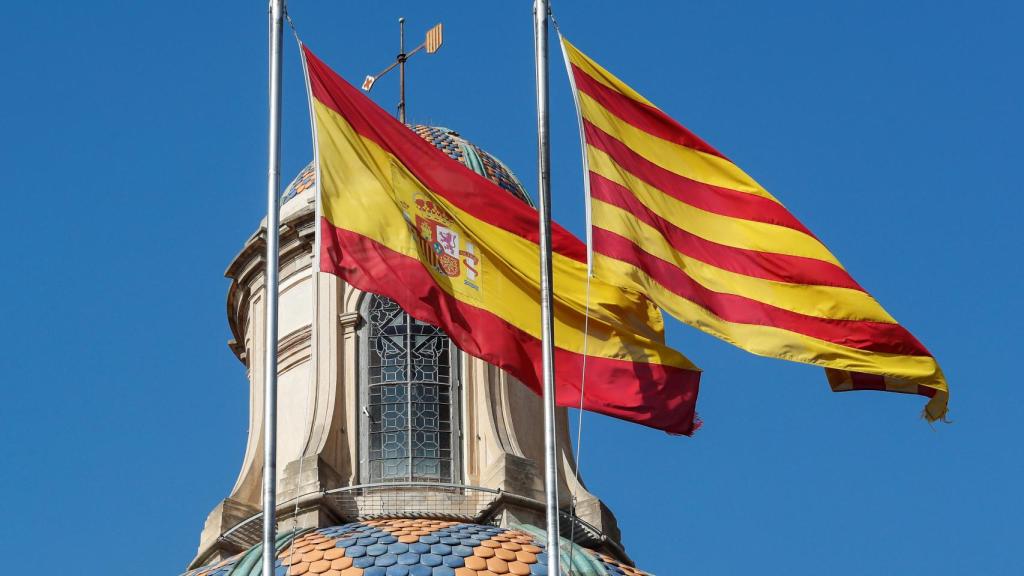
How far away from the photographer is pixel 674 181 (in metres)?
26.2

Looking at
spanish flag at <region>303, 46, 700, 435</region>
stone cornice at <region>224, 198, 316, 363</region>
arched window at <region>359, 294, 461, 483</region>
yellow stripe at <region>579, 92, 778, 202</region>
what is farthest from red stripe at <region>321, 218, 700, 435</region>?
stone cornice at <region>224, 198, 316, 363</region>

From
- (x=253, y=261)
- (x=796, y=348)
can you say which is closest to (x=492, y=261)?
(x=796, y=348)

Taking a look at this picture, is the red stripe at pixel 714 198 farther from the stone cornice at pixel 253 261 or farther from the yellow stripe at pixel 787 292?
the stone cornice at pixel 253 261

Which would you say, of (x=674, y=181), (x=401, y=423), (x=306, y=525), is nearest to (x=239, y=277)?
(x=401, y=423)

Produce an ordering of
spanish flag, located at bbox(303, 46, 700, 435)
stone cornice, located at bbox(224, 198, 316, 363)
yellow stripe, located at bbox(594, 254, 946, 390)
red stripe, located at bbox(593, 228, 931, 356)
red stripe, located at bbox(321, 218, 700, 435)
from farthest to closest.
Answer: stone cornice, located at bbox(224, 198, 316, 363)
red stripe, located at bbox(593, 228, 931, 356)
yellow stripe, located at bbox(594, 254, 946, 390)
spanish flag, located at bbox(303, 46, 700, 435)
red stripe, located at bbox(321, 218, 700, 435)

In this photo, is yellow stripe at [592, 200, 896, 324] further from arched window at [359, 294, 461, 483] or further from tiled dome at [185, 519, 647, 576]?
arched window at [359, 294, 461, 483]

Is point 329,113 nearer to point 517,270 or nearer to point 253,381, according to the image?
point 517,270

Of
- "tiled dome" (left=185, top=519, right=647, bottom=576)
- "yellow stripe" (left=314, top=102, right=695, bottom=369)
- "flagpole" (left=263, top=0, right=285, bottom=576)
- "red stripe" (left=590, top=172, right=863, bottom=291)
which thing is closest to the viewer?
"flagpole" (left=263, top=0, right=285, bottom=576)

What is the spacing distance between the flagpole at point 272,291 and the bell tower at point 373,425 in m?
6.49

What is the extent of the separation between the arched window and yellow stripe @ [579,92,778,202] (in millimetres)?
7221

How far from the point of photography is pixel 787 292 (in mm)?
25688

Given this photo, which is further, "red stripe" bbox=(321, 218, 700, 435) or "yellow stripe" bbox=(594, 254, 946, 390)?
"yellow stripe" bbox=(594, 254, 946, 390)

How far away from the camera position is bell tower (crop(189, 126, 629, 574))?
3070 cm

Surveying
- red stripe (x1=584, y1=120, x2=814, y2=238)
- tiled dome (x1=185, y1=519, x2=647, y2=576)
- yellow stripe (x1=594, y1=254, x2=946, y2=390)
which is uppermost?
red stripe (x1=584, y1=120, x2=814, y2=238)
